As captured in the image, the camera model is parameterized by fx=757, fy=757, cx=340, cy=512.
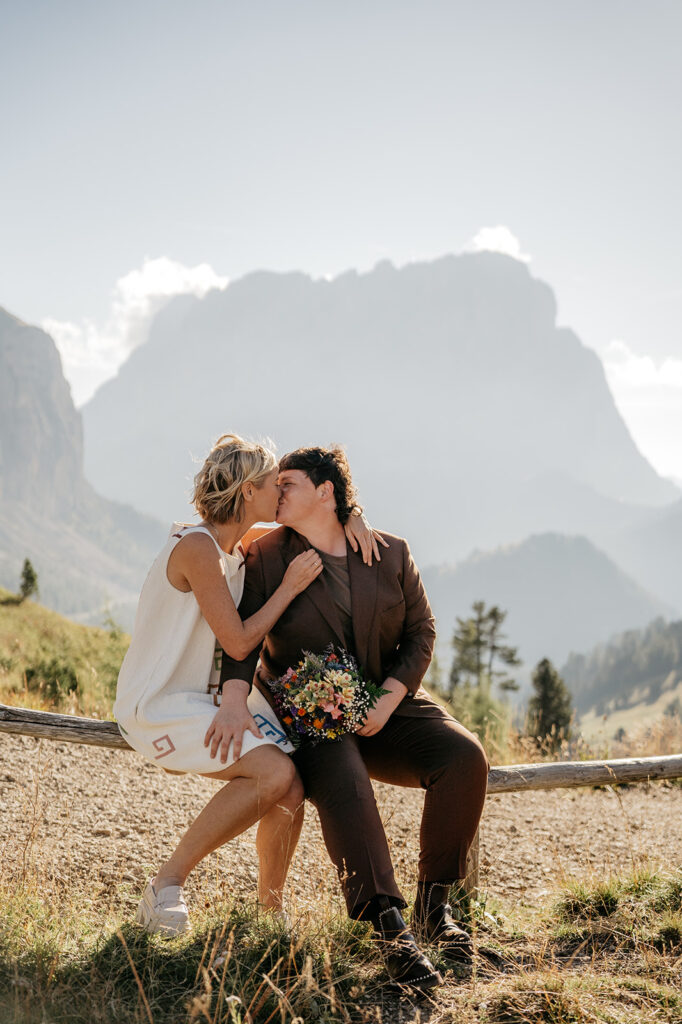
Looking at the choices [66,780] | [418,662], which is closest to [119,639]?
[66,780]

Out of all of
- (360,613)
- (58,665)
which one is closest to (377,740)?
(360,613)

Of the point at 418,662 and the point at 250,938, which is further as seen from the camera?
the point at 418,662

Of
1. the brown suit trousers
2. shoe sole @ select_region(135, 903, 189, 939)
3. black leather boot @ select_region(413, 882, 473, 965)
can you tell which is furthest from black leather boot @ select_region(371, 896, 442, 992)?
shoe sole @ select_region(135, 903, 189, 939)

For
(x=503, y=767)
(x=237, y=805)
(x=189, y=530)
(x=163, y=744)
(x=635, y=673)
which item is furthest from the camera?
(x=635, y=673)

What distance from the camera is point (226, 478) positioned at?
11.1 feet

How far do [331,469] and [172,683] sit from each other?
4.16ft

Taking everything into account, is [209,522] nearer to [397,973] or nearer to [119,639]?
[397,973]

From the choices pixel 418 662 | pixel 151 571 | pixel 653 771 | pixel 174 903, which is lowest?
pixel 174 903

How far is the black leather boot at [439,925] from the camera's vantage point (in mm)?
2994

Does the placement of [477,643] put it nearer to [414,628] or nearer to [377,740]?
[414,628]

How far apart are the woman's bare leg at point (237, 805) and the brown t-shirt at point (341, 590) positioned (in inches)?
29.4

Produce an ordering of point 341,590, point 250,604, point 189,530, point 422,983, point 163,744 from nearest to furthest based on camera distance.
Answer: point 422,983 → point 163,744 → point 189,530 → point 250,604 → point 341,590

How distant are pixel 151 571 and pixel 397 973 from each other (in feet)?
6.01

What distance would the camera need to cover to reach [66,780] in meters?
5.61
